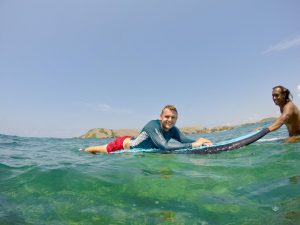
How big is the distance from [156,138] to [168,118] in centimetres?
65

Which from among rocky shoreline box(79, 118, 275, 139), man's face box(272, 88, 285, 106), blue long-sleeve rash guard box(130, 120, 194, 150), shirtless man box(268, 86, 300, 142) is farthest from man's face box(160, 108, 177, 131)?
rocky shoreline box(79, 118, 275, 139)

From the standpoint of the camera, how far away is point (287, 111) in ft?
26.4

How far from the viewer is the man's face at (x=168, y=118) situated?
24.1ft

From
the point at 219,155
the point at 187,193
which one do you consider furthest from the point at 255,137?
the point at 187,193

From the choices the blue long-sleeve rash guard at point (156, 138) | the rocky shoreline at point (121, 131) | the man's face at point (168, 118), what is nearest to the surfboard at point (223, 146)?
the blue long-sleeve rash guard at point (156, 138)

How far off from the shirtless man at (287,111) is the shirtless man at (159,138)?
251 cm

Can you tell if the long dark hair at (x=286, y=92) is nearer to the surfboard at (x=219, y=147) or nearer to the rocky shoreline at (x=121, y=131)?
the surfboard at (x=219, y=147)

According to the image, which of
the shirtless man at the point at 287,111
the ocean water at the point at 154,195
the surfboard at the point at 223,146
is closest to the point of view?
the ocean water at the point at 154,195

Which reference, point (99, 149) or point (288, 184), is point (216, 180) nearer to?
point (288, 184)

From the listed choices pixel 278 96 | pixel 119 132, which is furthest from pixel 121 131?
pixel 278 96

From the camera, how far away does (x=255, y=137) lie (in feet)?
24.5

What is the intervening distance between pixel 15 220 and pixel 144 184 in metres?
1.79

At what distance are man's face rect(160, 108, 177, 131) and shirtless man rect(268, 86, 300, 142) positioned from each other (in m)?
3.19

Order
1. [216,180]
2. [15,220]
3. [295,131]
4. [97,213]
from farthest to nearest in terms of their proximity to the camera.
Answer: [295,131], [216,180], [97,213], [15,220]
